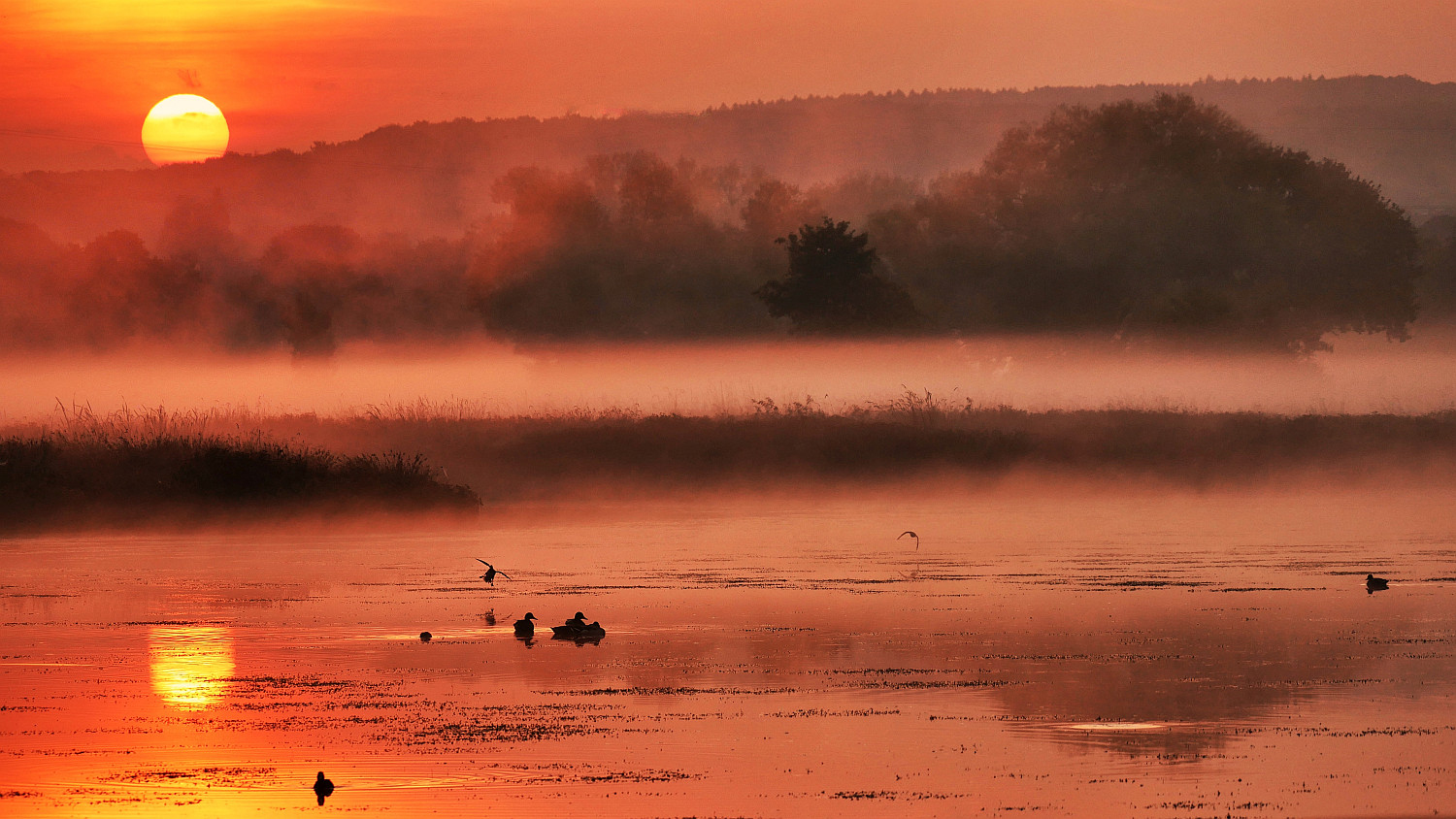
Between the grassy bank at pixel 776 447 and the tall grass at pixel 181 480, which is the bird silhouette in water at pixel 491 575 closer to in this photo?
the tall grass at pixel 181 480

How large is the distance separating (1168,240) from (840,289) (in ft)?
45.3

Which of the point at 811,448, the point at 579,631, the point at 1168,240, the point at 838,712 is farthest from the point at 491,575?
the point at 1168,240

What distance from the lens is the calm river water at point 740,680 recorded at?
12055 millimetres

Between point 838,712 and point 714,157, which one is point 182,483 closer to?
point 838,712

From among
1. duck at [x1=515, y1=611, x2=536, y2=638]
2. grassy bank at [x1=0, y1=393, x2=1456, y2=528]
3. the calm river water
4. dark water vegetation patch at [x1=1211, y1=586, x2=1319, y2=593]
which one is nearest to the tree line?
grassy bank at [x1=0, y1=393, x2=1456, y2=528]

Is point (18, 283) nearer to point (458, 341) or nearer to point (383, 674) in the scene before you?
point (458, 341)

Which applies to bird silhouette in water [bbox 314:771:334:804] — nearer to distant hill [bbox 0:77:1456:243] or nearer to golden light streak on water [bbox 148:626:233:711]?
golden light streak on water [bbox 148:626:233:711]

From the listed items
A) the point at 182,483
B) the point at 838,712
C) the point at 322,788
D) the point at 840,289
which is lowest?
the point at 322,788

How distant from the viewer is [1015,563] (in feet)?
86.4

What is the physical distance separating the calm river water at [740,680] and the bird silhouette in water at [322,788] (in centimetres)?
5

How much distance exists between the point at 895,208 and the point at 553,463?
132 ft

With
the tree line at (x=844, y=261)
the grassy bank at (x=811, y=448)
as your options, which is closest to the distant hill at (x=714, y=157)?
the tree line at (x=844, y=261)

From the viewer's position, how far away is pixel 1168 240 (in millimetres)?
73250

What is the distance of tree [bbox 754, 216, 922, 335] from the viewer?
68688mm
